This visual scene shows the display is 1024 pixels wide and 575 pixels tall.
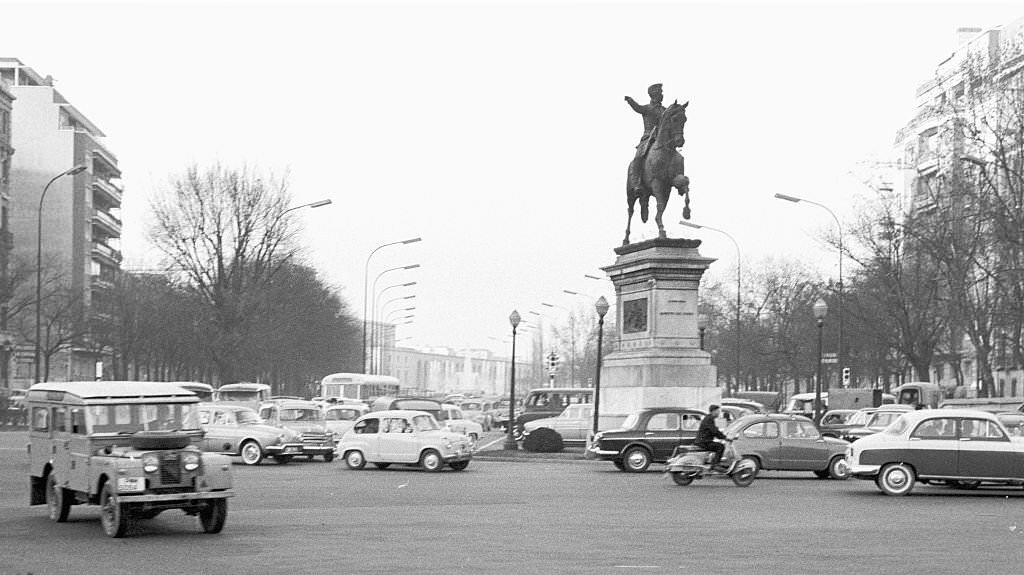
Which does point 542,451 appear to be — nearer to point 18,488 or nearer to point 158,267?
point 18,488

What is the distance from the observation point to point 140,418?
20.0 metres

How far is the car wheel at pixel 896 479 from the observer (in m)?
27.7

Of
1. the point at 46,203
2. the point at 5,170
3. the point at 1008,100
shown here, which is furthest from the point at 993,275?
the point at 46,203

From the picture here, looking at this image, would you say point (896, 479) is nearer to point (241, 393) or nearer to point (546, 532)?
point (546, 532)

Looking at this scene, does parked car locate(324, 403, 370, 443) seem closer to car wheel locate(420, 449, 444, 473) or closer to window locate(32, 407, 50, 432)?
car wheel locate(420, 449, 444, 473)

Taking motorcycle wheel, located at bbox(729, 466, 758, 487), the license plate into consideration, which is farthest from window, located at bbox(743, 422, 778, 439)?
the license plate

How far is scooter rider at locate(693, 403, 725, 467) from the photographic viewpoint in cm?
3072

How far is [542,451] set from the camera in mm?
46188

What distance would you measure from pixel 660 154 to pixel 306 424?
12704mm

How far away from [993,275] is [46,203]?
8180 cm

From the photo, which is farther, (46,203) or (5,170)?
(46,203)

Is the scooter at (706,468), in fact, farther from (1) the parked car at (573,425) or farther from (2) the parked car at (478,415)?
(2) the parked car at (478,415)

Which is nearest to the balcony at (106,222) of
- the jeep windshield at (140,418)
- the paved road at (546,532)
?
the paved road at (546,532)

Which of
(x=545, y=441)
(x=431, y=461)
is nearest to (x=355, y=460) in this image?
(x=431, y=461)
